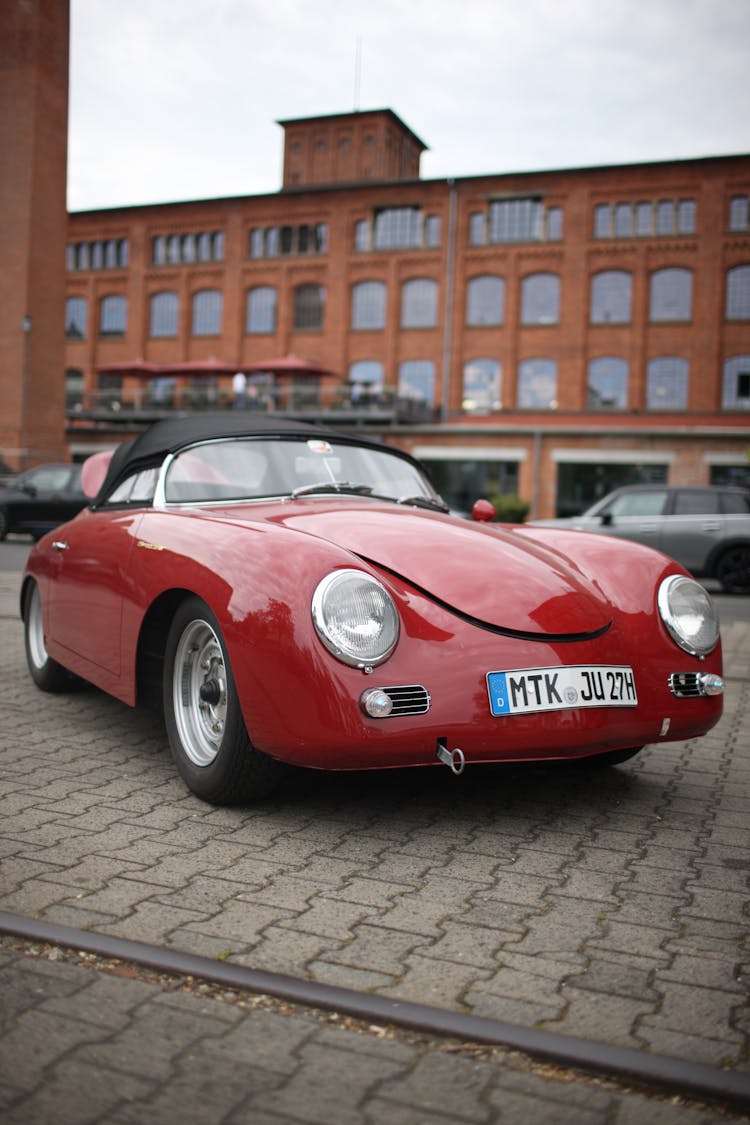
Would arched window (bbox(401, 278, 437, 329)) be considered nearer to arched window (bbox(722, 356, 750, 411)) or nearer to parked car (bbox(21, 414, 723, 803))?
arched window (bbox(722, 356, 750, 411))

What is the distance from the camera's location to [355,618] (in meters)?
3.38

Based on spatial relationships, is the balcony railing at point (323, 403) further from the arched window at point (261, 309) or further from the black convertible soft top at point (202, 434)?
the black convertible soft top at point (202, 434)

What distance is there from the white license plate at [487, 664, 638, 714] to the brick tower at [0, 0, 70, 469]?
34.8m

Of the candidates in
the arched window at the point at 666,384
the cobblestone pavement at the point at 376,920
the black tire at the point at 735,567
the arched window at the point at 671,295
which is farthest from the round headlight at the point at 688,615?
the arched window at the point at 671,295

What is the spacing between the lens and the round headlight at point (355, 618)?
3322 millimetres

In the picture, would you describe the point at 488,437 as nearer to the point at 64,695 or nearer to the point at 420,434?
the point at 420,434

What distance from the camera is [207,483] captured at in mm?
4703

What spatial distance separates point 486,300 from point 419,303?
121 inches

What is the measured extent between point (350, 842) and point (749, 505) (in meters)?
14.5

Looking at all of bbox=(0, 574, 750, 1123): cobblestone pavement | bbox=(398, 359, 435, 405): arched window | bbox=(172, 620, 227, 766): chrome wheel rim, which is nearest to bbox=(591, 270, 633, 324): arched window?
bbox=(398, 359, 435, 405): arched window

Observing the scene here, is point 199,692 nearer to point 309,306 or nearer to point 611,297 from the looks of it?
point 611,297

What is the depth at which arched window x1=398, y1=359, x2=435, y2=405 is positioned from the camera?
46.2m

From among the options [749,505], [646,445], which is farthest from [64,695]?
[646,445]

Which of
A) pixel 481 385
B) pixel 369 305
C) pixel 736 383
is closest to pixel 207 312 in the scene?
pixel 369 305
